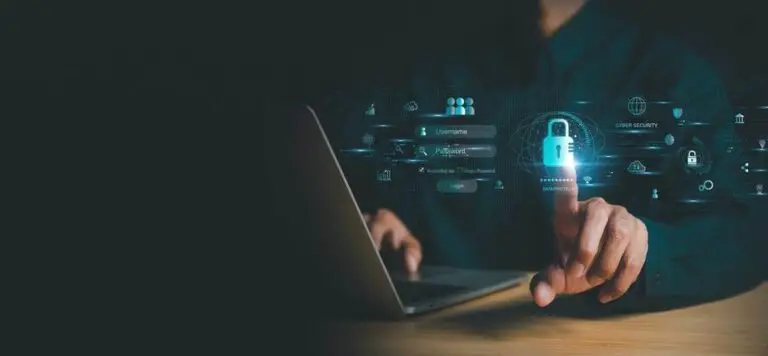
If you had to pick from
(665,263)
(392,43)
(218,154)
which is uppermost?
(392,43)

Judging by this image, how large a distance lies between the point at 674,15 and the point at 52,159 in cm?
64

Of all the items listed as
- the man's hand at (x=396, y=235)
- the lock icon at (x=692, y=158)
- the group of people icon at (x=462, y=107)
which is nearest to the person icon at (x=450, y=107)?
the group of people icon at (x=462, y=107)

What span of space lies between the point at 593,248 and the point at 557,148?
0.33 ft

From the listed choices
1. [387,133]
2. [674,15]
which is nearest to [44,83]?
[387,133]

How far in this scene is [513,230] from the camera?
707 millimetres

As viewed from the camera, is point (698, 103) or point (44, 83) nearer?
point (698, 103)

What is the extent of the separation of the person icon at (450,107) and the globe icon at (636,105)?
0.16 m

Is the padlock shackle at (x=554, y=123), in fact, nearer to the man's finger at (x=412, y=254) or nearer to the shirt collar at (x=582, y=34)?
the shirt collar at (x=582, y=34)

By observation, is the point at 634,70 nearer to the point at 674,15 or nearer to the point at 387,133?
the point at 674,15

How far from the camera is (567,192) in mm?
691

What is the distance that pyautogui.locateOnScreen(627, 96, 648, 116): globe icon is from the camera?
2.24 ft

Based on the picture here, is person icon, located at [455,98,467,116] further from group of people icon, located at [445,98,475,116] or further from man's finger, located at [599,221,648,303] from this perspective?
man's finger, located at [599,221,648,303]

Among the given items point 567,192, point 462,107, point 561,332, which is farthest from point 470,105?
point 561,332

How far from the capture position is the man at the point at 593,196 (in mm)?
680
